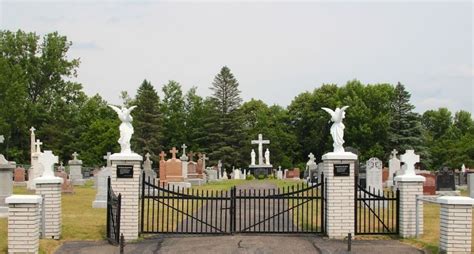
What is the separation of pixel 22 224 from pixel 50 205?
2.45m

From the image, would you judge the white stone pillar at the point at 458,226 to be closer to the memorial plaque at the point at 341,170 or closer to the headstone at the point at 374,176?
the memorial plaque at the point at 341,170

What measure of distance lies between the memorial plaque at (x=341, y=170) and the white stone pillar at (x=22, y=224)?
6.38 metres

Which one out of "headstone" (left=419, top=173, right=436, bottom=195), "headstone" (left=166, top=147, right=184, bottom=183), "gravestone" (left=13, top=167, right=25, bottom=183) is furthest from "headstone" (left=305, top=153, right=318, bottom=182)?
"gravestone" (left=13, top=167, right=25, bottom=183)

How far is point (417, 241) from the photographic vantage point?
13.6 metres

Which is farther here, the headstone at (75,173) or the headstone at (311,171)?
the headstone at (75,173)

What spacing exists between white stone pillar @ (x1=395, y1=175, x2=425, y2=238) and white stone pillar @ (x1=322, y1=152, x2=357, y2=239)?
1.19m

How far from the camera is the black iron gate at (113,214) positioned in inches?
497

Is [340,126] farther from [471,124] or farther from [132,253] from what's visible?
[471,124]

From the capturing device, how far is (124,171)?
13.9 meters

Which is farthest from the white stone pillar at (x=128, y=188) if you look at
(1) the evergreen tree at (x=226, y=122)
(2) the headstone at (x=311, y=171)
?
(1) the evergreen tree at (x=226, y=122)

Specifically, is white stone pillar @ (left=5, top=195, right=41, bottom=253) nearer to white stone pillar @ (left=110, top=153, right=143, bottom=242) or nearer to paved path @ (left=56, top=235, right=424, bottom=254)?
paved path @ (left=56, top=235, right=424, bottom=254)

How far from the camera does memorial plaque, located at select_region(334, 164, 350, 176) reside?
1401 cm

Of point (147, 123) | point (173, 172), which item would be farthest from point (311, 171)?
point (147, 123)

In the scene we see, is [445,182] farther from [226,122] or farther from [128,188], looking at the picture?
[226,122]
